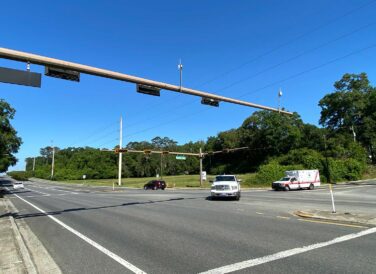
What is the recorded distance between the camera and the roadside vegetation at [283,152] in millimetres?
66312

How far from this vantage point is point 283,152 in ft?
334

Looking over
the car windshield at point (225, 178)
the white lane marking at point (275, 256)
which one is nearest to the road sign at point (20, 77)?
the white lane marking at point (275, 256)

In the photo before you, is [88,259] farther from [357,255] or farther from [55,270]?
[357,255]

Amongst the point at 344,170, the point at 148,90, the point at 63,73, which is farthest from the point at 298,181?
the point at 63,73

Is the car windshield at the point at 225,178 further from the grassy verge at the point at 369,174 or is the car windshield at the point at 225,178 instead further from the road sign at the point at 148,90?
the grassy verge at the point at 369,174

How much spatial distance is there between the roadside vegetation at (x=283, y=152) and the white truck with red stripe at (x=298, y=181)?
693 centimetres

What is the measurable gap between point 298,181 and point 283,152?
56365 millimetres

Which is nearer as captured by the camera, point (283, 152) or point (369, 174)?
point (369, 174)

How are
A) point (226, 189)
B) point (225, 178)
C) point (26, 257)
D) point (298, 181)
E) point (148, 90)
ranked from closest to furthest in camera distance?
point (26, 257)
point (148, 90)
point (226, 189)
point (225, 178)
point (298, 181)

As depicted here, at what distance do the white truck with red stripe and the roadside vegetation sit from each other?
6.93 metres

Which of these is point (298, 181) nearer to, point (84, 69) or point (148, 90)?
point (148, 90)

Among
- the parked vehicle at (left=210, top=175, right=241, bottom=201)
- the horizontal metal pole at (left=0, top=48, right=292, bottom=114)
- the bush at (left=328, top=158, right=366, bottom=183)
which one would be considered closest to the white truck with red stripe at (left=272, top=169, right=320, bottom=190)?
the bush at (left=328, top=158, right=366, bottom=183)

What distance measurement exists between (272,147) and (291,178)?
54903 millimetres

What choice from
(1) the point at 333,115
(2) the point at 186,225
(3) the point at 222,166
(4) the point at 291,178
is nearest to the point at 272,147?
(1) the point at 333,115
